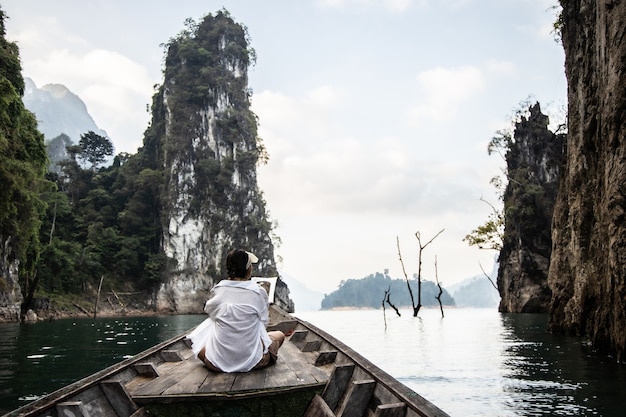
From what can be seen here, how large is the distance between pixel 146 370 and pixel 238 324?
4.30 ft

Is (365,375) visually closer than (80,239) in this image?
Yes

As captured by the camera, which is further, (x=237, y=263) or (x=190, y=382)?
(x=237, y=263)

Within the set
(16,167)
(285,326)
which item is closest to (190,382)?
(285,326)

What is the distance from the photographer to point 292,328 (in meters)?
9.22

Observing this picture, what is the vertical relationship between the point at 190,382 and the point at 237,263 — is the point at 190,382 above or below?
below

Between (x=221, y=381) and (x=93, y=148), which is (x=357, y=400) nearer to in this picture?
(x=221, y=381)

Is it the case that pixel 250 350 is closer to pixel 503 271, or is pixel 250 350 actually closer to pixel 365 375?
pixel 365 375

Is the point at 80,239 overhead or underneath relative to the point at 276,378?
overhead

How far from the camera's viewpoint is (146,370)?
4906 millimetres

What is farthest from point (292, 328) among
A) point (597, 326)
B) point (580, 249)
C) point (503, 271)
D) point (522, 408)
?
point (503, 271)

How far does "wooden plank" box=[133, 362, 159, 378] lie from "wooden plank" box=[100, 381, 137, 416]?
1.17 m

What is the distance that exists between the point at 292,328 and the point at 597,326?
283 inches

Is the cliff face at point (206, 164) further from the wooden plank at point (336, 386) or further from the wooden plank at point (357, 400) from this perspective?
the wooden plank at point (357, 400)

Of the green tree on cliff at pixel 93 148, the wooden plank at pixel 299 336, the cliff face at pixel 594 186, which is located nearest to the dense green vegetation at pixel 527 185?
the cliff face at pixel 594 186
